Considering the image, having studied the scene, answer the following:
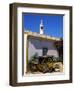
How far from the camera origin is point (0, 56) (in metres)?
1.78

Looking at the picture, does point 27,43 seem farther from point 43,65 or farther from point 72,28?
point 72,28

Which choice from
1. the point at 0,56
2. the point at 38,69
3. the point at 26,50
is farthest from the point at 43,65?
the point at 0,56

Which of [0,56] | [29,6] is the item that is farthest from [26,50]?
[29,6]

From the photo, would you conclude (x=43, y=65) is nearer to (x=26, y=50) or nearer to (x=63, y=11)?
(x=26, y=50)

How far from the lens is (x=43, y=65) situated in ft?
6.14

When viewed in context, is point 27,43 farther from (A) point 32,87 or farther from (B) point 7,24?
(A) point 32,87

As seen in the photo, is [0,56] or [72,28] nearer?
[0,56]

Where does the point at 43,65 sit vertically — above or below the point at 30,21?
below

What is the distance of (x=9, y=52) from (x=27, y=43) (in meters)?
0.13

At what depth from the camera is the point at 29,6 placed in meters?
1.82

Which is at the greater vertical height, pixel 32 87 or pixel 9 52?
pixel 9 52

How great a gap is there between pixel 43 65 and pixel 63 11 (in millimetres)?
400


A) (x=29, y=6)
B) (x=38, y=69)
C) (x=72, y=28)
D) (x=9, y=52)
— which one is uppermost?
(x=29, y=6)

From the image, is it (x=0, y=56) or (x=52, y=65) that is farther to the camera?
(x=52, y=65)
